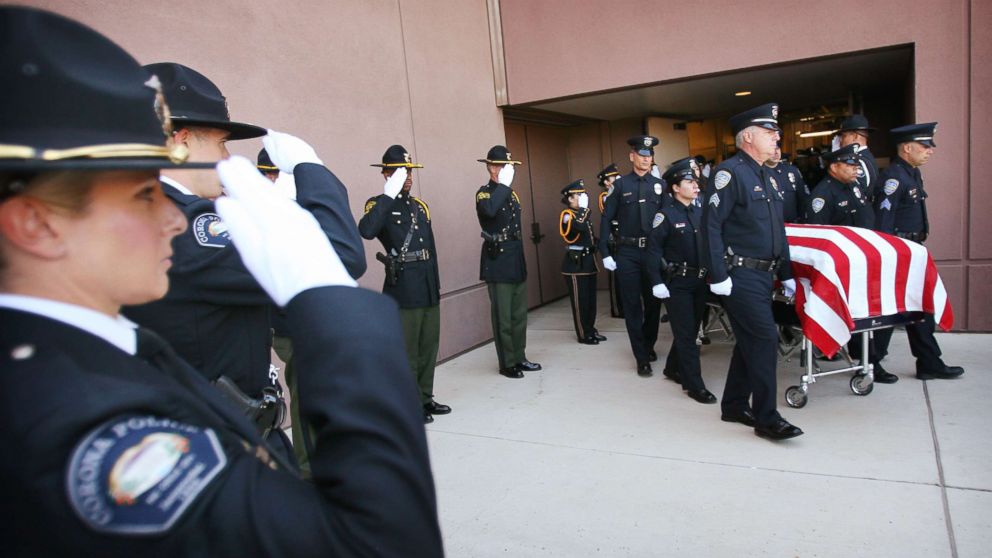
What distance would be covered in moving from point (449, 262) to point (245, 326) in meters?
4.43

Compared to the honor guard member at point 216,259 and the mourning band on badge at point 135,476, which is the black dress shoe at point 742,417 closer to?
the honor guard member at point 216,259

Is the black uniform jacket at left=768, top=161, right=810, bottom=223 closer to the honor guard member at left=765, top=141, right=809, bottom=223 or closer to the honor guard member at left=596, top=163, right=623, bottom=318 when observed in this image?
the honor guard member at left=765, top=141, right=809, bottom=223

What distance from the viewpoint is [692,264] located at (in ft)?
14.6

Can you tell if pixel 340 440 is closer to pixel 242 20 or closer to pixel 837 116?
pixel 242 20

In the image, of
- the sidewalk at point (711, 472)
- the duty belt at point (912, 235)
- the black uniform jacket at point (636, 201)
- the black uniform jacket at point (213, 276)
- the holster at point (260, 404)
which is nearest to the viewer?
the black uniform jacket at point (213, 276)

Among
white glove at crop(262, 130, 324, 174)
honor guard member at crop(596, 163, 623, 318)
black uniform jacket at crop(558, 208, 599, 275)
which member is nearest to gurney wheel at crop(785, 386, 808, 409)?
honor guard member at crop(596, 163, 623, 318)

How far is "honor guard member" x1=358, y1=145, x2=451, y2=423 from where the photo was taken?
4320 mm

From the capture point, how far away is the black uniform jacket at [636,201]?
530 centimetres

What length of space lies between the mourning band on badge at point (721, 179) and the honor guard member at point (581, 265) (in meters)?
2.51

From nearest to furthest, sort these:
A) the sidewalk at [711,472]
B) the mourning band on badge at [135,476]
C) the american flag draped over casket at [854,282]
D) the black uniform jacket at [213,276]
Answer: the mourning band on badge at [135,476] → the black uniform jacket at [213,276] → the sidewalk at [711,472] → the american flag draped over casket at [854,282]

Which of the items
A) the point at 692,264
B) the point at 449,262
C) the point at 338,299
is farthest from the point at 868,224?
the point at 338,299

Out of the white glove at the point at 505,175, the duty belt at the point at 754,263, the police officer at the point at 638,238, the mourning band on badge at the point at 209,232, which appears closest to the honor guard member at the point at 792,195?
the police officer at the point at 638,238

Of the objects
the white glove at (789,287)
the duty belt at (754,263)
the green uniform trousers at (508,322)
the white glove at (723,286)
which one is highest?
the duty belt at (754,263)

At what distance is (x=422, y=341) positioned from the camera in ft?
14.8
